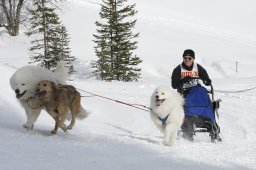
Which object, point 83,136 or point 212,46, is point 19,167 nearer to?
point 83,136

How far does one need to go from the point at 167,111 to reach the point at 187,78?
1059mm

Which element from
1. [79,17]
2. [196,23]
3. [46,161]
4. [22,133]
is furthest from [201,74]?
[196,23]

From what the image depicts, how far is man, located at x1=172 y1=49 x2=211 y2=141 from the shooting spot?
7.50 meters

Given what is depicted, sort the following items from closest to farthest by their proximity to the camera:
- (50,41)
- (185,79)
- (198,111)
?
(198,111)
(185,79)
(50,41)

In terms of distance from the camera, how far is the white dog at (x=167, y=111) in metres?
6.67

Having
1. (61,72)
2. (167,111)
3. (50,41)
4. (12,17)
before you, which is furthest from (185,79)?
(12,17)

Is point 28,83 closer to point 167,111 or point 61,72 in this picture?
point 61,72

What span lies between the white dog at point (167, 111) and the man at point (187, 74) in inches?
28.3

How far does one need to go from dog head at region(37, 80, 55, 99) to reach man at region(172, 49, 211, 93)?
2.23 m

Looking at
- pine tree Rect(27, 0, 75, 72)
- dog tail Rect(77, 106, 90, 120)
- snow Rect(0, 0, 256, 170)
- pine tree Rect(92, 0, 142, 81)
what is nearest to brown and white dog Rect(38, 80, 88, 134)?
snow Rect(0, 0, 256, 170)

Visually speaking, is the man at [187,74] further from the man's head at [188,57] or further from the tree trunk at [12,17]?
the tree trunk at [12,17]

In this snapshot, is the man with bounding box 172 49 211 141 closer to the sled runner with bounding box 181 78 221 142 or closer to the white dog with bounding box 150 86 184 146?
the sled runner with bounding box 181 78 221 142

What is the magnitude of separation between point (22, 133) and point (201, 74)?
3222 mm

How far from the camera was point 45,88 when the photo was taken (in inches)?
253
